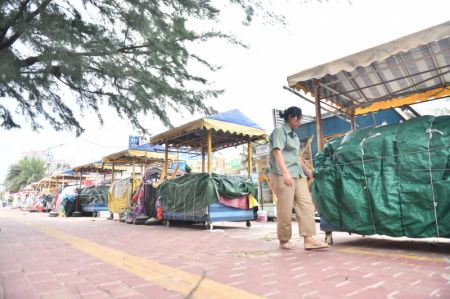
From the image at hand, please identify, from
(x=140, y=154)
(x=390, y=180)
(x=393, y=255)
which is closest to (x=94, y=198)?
(x=140, y=154)

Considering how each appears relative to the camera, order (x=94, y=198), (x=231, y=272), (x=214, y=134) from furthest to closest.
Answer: (x=94, y=198) < (x=214, y=134) < (x=231, y=272)

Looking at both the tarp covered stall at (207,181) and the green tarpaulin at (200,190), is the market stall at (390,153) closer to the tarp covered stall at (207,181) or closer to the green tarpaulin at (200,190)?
the tarp covered stall at (207,181)

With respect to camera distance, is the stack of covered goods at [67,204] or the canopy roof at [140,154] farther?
the stack of covered goods at [67,204]

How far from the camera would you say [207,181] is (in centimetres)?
733

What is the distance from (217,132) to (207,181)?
4.50 ft

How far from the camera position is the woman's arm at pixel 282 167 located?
3885 millimetres

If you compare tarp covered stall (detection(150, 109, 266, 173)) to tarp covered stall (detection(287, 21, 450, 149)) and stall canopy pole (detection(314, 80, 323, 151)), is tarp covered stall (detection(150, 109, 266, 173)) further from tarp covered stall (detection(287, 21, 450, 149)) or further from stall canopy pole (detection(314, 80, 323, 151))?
stall canopy pole (detection(314, 80, 323, 151))

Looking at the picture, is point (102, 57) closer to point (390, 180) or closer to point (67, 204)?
point (390, 180)

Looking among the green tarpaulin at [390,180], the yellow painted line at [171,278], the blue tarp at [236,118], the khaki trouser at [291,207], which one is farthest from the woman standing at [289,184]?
the blue tarp at [236,118]

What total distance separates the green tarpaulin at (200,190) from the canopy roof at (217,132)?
1.14m

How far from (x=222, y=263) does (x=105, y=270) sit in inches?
43.8

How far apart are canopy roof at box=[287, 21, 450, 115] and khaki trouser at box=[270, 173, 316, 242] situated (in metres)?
1.49

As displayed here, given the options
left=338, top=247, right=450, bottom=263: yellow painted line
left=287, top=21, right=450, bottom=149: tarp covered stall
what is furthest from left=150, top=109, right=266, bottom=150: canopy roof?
left=338, top=247, right=450, bottom=263: yellow painted line

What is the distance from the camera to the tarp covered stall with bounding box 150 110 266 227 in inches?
287
